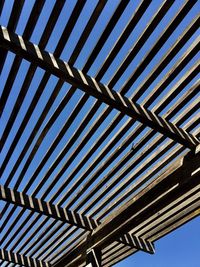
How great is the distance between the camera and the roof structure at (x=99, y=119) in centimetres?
367

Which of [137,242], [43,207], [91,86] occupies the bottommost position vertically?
[137,242]

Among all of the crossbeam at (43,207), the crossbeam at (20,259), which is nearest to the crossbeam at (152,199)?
the crossbeam at (43,207)

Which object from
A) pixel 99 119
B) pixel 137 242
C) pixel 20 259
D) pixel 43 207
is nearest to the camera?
pixel 99 119

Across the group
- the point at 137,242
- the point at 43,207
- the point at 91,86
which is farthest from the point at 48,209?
the point at 91,86

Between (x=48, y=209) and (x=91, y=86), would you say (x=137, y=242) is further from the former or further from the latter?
(x=91, y=86)

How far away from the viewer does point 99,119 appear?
4742 millimetres

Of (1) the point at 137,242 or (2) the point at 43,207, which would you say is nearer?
(2) the point at 43,207

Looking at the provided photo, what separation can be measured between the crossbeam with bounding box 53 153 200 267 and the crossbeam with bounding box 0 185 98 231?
392 mm

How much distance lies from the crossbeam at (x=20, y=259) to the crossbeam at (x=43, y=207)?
9.08 feet

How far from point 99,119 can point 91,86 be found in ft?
2.48

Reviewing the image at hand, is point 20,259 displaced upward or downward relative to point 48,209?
upward

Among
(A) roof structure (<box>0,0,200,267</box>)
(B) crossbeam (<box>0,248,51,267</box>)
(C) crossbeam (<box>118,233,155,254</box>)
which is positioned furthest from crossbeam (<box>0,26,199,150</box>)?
(B) crossbeam (<box>0,248,51,267</box>)

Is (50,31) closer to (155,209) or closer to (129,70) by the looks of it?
(129,70)

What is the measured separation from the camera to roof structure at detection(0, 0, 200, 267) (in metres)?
3.67
